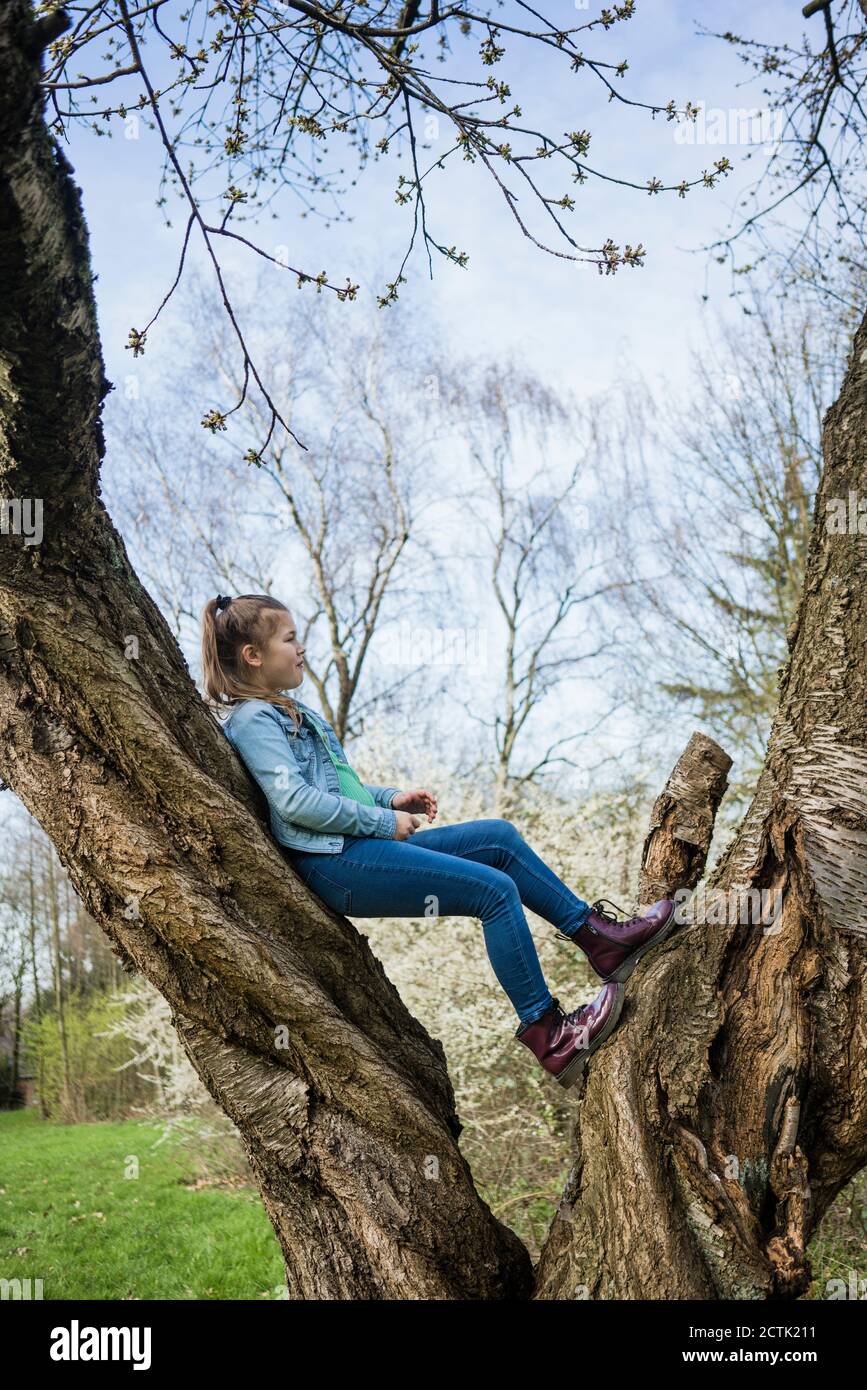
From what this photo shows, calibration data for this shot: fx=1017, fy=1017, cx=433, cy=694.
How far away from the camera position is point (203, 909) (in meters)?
2.53

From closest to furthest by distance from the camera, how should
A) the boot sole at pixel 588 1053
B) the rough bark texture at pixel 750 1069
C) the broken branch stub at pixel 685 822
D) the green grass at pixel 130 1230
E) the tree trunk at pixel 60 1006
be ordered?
the rough bark texture at pixel 750 1069
the boot sole at pixel 588 1053
the broken branch stub at pixel 685 822
the green grass at pixel 130 1230
the tree trunk at pixel 60 1006

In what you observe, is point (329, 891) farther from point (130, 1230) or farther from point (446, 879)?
point (130, 1230)

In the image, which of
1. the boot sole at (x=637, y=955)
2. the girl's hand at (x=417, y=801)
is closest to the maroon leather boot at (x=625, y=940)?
the boot sole at (x=637, y=955)

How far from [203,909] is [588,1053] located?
3.69ft

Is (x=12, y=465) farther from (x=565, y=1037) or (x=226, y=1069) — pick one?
(x=565, y=1037)

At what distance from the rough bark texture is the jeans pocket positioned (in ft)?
2.68

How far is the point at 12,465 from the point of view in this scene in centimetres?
247

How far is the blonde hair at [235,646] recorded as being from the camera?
3197 mm

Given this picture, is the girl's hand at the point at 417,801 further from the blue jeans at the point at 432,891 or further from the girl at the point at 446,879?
the blue jeans at the point at 432,891

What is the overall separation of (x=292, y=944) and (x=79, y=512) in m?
1.25

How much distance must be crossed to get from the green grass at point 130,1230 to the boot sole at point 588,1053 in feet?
13.0

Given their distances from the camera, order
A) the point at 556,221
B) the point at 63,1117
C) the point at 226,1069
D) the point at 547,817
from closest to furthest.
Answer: the point at 226,1069 → the point at 556,221 → the point at 547,817 → the point at 63,1117

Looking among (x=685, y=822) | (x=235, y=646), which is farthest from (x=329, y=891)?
(x=685, y=822)
